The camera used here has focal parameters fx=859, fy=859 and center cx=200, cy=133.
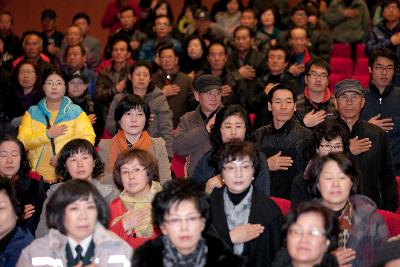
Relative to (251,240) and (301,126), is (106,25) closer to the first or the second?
(301,126)

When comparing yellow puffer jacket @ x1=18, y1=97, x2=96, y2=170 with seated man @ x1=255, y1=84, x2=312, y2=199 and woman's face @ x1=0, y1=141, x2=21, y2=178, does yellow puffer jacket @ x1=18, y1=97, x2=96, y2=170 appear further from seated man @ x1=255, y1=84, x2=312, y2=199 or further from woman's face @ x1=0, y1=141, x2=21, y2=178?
seated man @ x1=255, y1=84, x2=312, y2=199

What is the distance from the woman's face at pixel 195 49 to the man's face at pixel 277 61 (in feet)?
2.58

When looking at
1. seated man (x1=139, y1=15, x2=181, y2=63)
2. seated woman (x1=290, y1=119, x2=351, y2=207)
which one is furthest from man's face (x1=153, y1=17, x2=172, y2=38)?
seated woman (x1=290, y1=119, x2=351, y2=207)

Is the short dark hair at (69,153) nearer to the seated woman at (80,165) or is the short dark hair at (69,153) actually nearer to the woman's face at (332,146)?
the seated woman at (80,165)

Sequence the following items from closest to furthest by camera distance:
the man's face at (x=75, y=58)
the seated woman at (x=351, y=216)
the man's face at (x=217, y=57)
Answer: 1. the seated woman at (x=351, y=216)
2. the man's face at (x=217, y=57)
3. the man's face at (x=75, y=58)

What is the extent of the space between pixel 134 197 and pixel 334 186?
1.03 metres

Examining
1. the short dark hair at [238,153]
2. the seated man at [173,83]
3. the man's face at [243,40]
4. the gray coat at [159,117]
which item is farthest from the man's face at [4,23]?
the short dark hair at [238,153]

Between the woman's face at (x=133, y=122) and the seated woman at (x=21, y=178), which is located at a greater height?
the woman's face at (x=133, y=122)

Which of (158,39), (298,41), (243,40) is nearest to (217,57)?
(243,40)

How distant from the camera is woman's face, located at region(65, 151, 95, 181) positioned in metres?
4.69

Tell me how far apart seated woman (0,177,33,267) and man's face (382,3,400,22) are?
518cm

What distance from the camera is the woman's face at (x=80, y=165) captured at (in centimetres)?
469

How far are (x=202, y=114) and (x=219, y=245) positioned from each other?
2.39 meters

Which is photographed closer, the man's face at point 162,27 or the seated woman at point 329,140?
the seated woman at point 329,140
